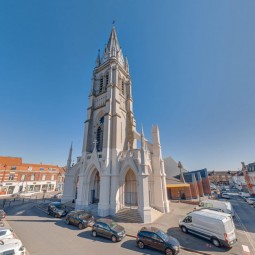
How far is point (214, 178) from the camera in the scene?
80.4 metres

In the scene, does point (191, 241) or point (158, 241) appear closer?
point (158, 241)

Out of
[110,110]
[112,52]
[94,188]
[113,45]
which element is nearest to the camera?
[94,188]

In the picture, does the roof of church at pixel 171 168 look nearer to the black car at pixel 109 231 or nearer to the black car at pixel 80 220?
the black car at pixel 80 220

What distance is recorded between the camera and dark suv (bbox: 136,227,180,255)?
345 inches

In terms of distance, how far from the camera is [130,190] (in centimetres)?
1981

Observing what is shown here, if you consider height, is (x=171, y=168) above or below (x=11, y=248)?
above

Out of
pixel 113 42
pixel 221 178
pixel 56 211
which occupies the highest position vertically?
pixel 113 42

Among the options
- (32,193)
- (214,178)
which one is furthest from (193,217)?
(214,178)

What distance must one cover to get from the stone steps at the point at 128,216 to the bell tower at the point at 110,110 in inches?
279

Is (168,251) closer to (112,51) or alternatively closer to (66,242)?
(66,242)

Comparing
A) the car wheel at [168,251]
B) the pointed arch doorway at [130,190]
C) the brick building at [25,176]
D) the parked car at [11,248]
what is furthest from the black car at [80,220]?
the brick building at [25,176]

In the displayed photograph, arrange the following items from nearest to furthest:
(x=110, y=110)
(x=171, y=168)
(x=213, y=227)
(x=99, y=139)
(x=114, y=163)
Result: (x=213, y=227), (x=114, y=163), (x=110, y=110), (x=99, y=139), (x=171, y=168)

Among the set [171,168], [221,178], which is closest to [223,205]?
[171,168]

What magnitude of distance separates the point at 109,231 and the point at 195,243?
6.81m
